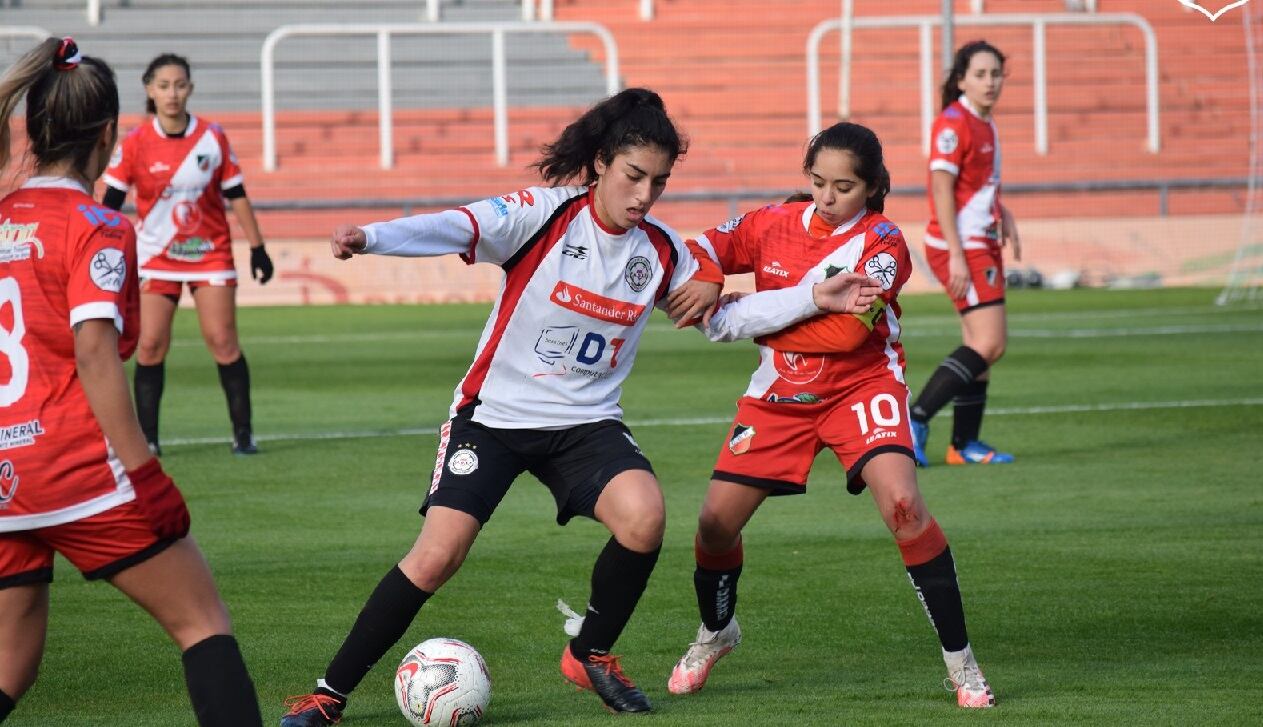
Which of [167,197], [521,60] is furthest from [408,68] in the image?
[167,197]

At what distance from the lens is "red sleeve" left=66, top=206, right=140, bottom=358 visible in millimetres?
3662

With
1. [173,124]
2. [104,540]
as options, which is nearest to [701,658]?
[104,540]

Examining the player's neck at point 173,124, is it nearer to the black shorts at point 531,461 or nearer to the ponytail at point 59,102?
the black shorts at point 531,461

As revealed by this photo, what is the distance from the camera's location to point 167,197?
1037 cm

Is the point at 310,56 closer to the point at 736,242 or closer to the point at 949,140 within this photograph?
the point at 949,140

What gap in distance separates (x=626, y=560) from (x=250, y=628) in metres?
1.66

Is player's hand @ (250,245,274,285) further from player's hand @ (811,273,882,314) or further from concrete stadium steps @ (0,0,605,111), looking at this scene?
concrete stadium steps @ (0,0,605,111)

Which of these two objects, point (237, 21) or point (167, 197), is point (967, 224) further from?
point (237, 21)

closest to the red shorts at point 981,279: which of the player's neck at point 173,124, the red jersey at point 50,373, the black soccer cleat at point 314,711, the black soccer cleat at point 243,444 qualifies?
the black soccer cleat at point 243,444

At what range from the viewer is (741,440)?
5391 mm

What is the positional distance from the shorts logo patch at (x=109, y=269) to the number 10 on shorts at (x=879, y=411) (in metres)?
2.32

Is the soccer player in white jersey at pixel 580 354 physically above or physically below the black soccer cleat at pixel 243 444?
above

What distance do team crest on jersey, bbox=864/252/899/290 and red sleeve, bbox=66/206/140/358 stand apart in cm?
234

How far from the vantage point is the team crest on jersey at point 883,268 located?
17.5 feet
